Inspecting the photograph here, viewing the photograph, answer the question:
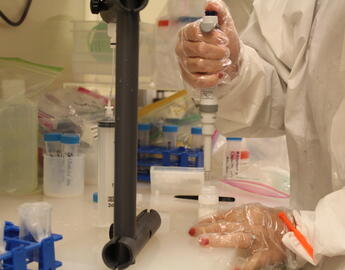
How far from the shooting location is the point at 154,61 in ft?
4.71

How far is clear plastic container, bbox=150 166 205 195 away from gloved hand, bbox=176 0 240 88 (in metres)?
0.26

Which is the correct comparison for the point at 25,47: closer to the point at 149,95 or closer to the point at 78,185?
the point at 78,185

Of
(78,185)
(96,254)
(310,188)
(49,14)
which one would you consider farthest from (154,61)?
(96,254)

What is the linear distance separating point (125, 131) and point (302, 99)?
0.60m

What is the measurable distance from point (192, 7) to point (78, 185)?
2.25ft

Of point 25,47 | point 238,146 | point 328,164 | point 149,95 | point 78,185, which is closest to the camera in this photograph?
point 328,164

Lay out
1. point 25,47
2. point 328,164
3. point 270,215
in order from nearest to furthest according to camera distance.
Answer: point 270,215 < point 328,164 < point 25,47

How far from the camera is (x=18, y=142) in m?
1.09

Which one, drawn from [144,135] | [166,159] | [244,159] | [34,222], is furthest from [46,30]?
[34,222]

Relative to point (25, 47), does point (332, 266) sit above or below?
below

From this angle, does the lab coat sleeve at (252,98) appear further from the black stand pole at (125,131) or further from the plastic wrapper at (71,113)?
the black stand pole at (125,131)

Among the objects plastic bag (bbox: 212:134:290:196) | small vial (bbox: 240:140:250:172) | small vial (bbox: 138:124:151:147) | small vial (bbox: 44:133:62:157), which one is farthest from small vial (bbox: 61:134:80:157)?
small vial (bbox: 240:140:250:172)

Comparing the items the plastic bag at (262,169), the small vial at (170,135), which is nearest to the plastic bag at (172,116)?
the small vial at (170,135)

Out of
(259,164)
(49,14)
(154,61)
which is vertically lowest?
(259,164)
